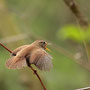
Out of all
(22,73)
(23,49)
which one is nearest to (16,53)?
(23,49)

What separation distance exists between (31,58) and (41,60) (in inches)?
2.9

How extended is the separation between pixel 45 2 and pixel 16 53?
454 centimetres

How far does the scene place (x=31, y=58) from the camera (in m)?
2.47

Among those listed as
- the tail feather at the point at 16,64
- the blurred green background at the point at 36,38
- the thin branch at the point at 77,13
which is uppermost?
the blurred green background at the point at 36,38

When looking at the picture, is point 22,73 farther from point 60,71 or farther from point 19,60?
point 19,60

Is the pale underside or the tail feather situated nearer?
the pale underside

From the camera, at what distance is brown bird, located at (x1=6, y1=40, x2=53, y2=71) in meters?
2.42

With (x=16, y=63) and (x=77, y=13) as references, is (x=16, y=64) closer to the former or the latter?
(x=16, y=63)

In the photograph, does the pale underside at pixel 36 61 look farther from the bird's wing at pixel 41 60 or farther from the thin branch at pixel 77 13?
the thin branch at pixel 77 13

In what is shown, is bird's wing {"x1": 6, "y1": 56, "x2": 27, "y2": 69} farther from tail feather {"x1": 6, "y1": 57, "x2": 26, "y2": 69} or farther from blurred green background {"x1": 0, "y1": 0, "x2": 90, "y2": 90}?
blurred green background {"x1": 0, "y1": 0, "x2": 90, "y2": 90}

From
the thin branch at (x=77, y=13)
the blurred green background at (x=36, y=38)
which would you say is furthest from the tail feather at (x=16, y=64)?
the blurred green background at (x=36, y=38)

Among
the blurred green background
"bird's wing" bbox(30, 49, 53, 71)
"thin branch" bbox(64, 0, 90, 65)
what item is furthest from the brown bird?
the blurred green background

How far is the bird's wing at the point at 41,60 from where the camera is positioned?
2363 millimetres

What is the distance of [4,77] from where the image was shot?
19.2 ft
